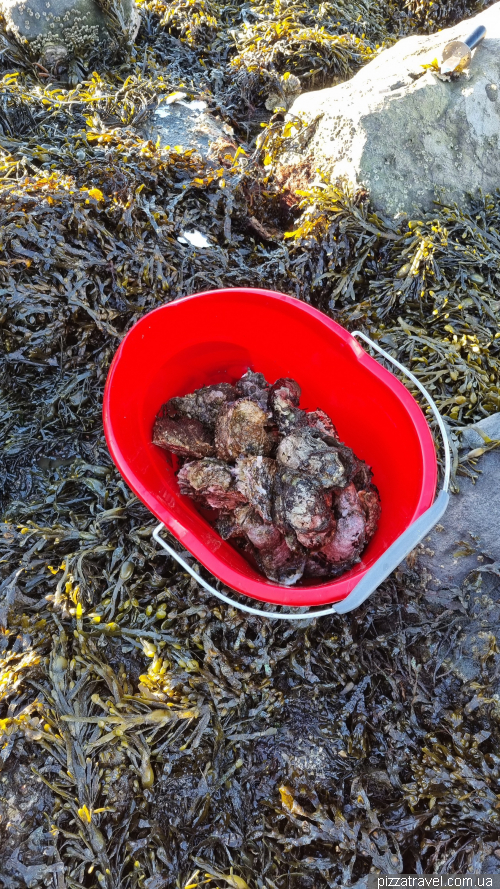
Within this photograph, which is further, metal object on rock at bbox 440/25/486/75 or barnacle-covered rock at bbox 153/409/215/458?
metal object on rock at bbox 440/25/486/75

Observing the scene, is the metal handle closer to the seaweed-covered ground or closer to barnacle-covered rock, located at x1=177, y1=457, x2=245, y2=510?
the seaweed-covered ground

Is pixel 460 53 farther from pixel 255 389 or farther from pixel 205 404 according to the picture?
pixel 205 404

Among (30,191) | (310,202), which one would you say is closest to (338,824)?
(310,202)

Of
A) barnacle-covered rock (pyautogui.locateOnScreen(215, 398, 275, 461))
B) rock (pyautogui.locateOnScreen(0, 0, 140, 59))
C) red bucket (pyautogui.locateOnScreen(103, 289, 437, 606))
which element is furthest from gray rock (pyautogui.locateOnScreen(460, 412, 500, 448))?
rock (pyautogui.locateOnScreen(0, 0, 140, 59))

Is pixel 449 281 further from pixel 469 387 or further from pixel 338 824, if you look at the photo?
pixel 338 824

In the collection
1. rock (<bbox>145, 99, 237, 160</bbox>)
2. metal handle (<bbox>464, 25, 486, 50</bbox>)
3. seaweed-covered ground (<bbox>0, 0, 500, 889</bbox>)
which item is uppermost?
metal handle (<bbox>464, 25, 486, 50</bbox>)

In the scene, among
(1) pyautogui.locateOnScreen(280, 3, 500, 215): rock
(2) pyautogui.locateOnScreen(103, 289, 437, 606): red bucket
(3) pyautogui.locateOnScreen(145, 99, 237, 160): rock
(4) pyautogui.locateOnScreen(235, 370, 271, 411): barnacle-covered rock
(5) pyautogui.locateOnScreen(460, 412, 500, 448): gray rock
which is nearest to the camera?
(2) pyautogui.locateOnScreen(103, 289, 437, 606): red bucket

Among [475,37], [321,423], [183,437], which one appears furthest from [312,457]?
[475,37]

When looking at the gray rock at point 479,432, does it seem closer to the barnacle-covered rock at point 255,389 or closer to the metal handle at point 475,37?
the barnacle-covered rock at point 255,389
